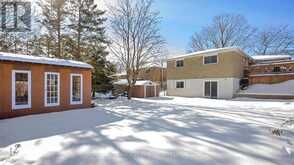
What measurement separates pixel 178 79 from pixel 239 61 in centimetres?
671

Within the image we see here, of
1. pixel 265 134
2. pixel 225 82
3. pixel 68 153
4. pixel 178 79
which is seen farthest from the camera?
pixel 178 79

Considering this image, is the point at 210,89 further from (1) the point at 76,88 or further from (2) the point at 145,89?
(1) the point at 76,88

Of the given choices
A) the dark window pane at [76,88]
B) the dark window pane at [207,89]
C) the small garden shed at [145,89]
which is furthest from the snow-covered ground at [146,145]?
the small garden shed at [145,89]

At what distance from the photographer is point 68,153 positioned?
13.4 feet

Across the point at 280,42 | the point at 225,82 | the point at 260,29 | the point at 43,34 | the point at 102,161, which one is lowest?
the point at 102,161

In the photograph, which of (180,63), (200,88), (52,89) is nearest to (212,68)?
(200,88)

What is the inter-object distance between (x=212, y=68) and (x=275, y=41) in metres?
20.4

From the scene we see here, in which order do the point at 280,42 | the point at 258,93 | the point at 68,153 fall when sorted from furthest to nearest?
the point at 280,42, the point at 258,93, the point at 68,153

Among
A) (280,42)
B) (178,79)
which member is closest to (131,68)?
(178,79)

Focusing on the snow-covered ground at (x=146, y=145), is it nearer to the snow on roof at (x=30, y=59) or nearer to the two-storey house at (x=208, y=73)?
the snow on roof at (x=30, y=59)

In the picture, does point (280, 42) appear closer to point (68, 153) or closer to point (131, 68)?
point (131, 68)

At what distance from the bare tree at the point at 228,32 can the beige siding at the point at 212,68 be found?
528 inches

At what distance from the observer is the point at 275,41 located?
3466cm

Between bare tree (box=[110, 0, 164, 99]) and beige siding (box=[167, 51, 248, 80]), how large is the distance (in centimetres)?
425
